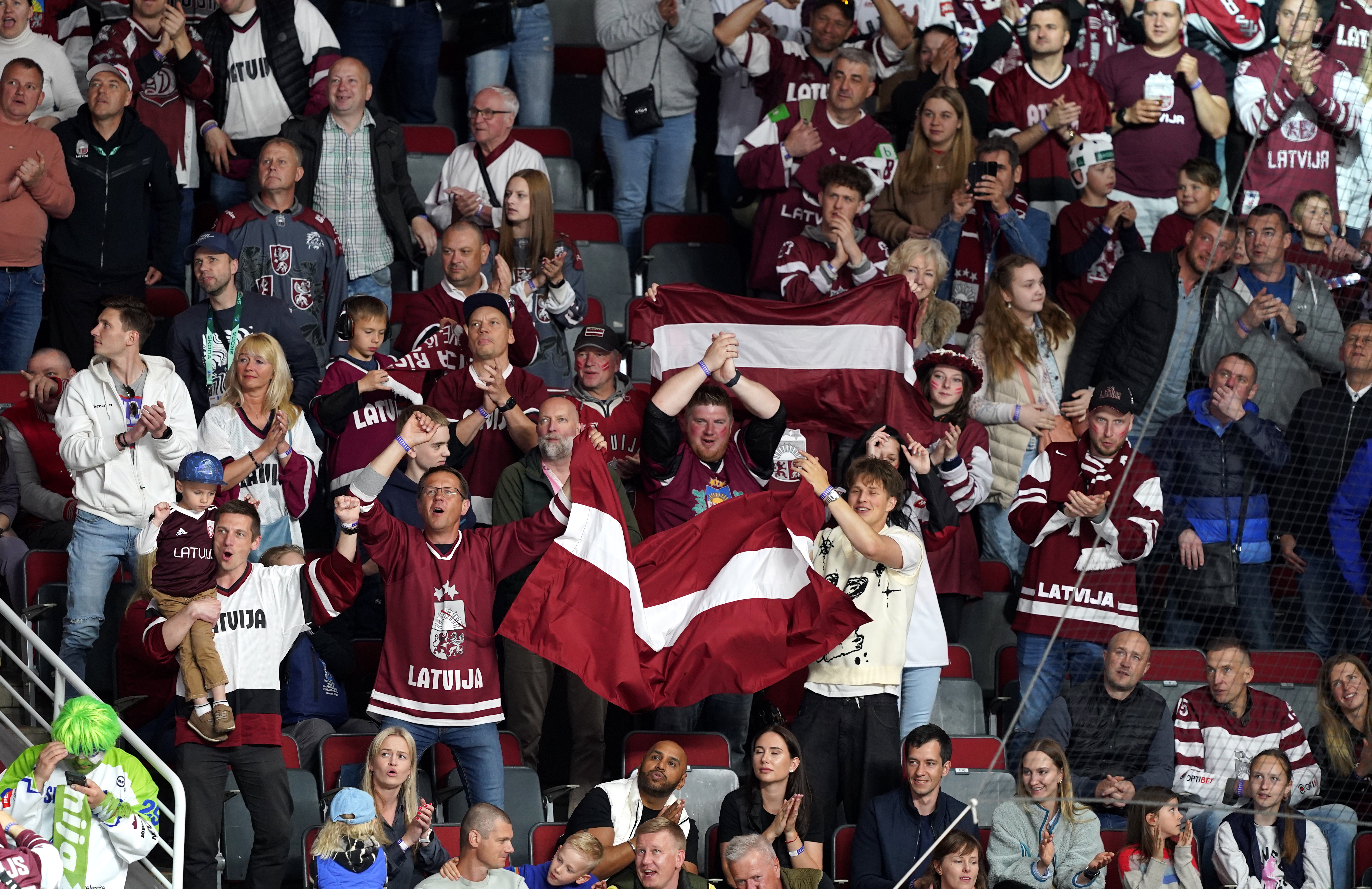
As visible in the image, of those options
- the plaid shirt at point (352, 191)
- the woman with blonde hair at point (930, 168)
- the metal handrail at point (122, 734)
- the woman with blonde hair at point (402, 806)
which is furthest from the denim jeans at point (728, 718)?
the plaid shirt at point (352, 191)

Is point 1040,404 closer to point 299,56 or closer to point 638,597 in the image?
point 638,597

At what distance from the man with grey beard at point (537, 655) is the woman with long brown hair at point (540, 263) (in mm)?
1208

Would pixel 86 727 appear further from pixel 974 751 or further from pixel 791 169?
pixel 791 169

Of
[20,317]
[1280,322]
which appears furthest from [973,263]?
[20,317]

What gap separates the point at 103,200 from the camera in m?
9.12

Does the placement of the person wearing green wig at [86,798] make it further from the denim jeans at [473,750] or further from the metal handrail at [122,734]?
the denim jeans at [473,750]

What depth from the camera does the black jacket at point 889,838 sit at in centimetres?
690

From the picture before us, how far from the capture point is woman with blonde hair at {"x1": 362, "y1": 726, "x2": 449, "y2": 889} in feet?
21.6

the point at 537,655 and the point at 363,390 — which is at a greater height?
the point at 363,390

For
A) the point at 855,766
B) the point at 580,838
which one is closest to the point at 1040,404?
the point at 855,766

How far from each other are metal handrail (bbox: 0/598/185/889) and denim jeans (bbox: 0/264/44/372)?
6.32 feet

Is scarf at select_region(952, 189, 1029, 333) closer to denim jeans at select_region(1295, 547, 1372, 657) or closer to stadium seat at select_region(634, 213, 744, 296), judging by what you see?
stadium seat at select_region(634, 213, 744, 296)

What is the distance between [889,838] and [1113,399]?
2.27 meters

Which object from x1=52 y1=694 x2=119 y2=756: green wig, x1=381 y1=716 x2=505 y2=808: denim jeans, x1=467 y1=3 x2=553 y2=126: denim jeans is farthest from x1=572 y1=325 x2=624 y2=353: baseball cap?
x1=467 y1=3 x2=553 y2=126: denim jeans
